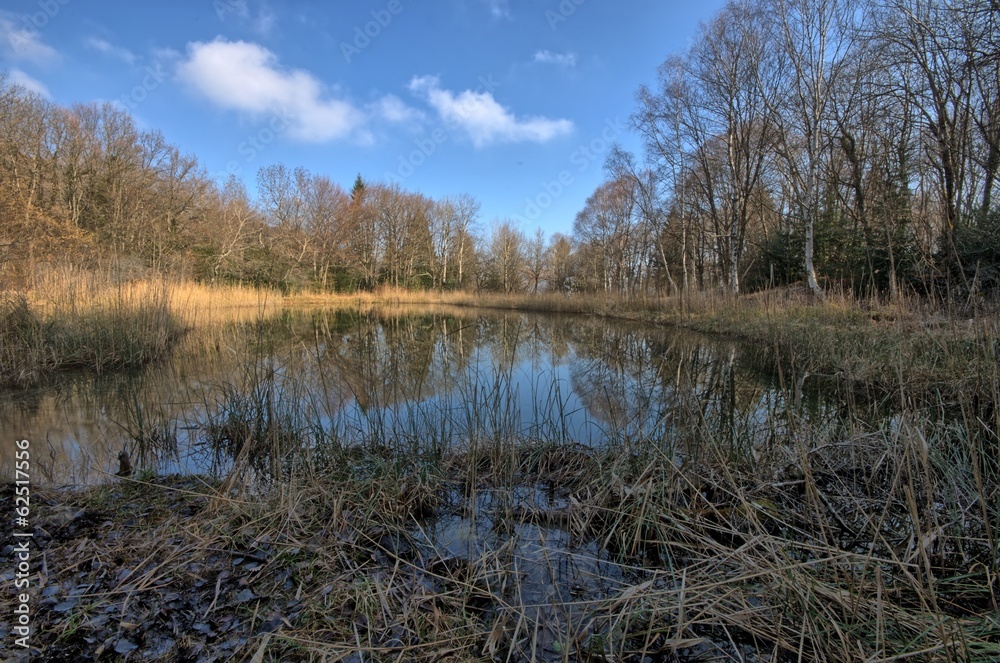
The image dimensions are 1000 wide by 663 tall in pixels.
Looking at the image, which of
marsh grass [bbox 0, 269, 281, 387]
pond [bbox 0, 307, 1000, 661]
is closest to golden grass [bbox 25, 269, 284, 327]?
marsh grass [bbox 0, 269, 281, 387]

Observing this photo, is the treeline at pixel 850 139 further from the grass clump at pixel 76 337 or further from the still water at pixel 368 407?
the grass clump at pixel 76 337

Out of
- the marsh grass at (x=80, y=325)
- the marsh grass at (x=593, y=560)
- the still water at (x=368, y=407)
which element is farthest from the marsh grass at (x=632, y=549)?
the marsh grass at (x=80, y=325)

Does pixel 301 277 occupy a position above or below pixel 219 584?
above

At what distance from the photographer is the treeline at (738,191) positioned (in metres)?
7.83

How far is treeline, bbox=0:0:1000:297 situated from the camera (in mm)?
7828

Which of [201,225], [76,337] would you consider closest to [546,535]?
[76,337]

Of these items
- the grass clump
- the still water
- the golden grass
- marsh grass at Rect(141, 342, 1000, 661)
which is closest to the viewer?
marsh grass at Rect(141, 342, 1000, 661)

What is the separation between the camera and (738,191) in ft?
45.5

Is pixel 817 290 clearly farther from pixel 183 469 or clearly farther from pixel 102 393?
pixel 102 393

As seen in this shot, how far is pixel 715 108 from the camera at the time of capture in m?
13.8

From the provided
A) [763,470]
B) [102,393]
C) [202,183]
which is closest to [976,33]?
[763,470]

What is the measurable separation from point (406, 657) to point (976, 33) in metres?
11.3

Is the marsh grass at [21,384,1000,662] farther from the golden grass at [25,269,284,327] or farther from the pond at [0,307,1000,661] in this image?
the golden grass at [25,269,284,327]

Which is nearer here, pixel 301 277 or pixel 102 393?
pixel 102 393
